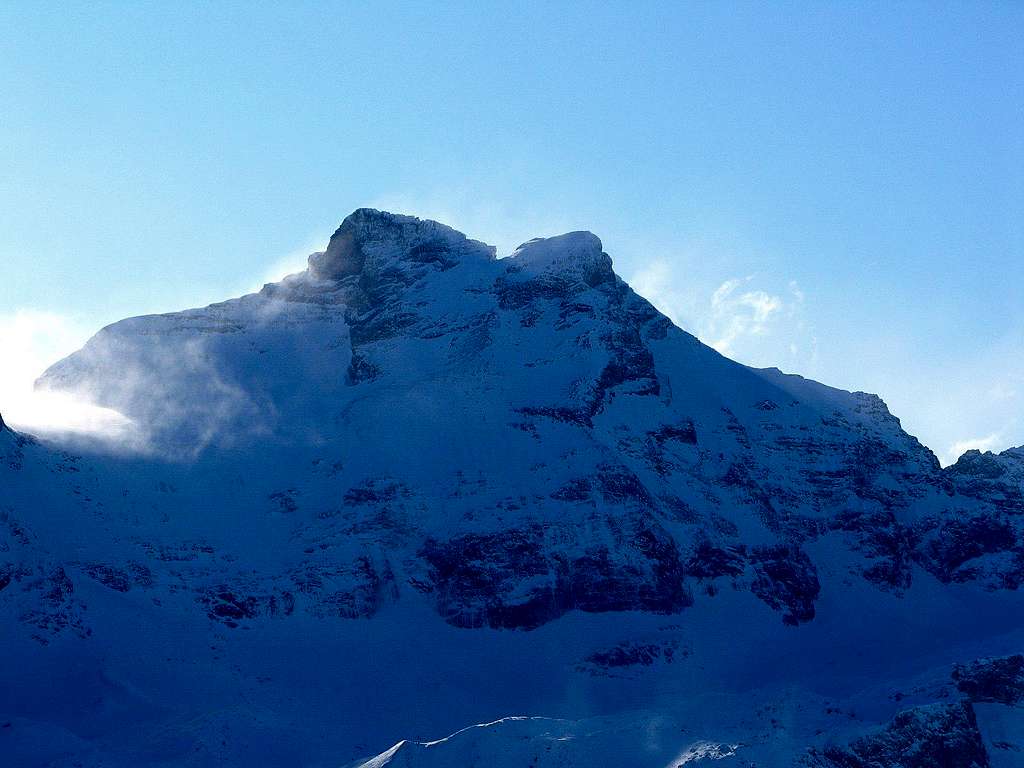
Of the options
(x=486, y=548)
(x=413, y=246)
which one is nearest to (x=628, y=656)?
(x=486, y=548)

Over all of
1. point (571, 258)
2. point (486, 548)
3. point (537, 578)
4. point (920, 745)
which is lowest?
point (920, 745)

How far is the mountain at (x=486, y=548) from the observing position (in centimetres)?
11725

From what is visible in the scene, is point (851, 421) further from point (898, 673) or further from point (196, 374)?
point (196, 374)

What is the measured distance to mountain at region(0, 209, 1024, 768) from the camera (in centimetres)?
11725

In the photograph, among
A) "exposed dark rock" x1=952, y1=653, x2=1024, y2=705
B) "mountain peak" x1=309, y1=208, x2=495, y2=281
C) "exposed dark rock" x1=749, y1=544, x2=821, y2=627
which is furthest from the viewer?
"mountain peak" x1=309, y1=208, x2=495, y2=281

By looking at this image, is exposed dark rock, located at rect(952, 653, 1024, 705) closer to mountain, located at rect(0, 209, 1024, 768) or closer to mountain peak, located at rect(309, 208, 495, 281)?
mountain, located at rect(0, 209, 1024, 768)

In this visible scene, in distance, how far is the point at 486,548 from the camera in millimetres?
145875

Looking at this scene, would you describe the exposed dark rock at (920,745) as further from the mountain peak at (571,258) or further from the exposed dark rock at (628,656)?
the mountain peak at (571,258)

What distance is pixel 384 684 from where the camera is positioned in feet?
428

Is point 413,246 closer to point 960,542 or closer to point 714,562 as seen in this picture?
point 714,562

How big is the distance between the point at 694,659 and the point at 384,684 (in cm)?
2798

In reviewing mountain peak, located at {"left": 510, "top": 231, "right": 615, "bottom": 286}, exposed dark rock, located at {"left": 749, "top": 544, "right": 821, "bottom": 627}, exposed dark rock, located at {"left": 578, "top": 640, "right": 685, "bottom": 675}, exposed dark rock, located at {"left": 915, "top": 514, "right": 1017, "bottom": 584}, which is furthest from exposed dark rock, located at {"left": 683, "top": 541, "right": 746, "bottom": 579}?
mountain peak, located at {"left": 510, "top": 231, "right": 615, "bottom": 286}


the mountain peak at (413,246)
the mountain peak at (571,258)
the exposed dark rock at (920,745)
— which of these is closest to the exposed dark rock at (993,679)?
the exposed dark rock at (920,745)

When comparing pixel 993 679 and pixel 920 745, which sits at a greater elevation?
pixel 993 679
